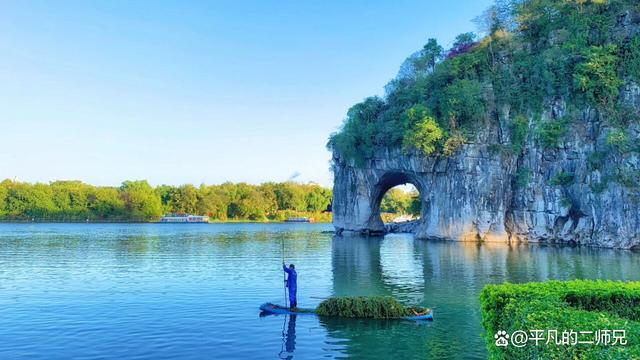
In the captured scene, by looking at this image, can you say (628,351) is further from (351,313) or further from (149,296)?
(149,296)

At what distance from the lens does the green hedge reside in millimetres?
6269

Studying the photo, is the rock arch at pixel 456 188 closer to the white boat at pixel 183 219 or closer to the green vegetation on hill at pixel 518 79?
the green vegetation on hill at pixel 518 79

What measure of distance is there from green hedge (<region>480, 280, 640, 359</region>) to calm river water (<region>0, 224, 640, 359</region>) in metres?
3.81

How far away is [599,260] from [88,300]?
111 ft

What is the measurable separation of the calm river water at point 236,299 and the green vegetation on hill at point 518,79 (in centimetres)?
1771

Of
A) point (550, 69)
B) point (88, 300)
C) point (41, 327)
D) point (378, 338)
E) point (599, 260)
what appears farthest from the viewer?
point (550, 69)

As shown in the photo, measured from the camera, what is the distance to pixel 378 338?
15.1 m

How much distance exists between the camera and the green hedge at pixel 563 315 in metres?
6.27

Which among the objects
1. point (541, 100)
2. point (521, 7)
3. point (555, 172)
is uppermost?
point (521, 7)

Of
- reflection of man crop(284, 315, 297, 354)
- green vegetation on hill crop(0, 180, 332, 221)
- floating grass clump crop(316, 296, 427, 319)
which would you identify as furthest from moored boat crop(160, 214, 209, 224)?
reflection of man crop(284, 315, 297, 354)

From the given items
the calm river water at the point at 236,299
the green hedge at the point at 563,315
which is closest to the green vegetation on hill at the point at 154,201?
the calm river water at the point at 236,299

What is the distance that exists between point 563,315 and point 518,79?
54.5m

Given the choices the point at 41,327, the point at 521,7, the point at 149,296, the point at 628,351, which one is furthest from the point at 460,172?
the point at 628,351

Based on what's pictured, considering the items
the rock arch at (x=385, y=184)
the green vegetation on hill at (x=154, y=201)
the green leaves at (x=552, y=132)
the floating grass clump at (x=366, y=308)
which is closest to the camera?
the floating grass clump at (x=366, y=308)
